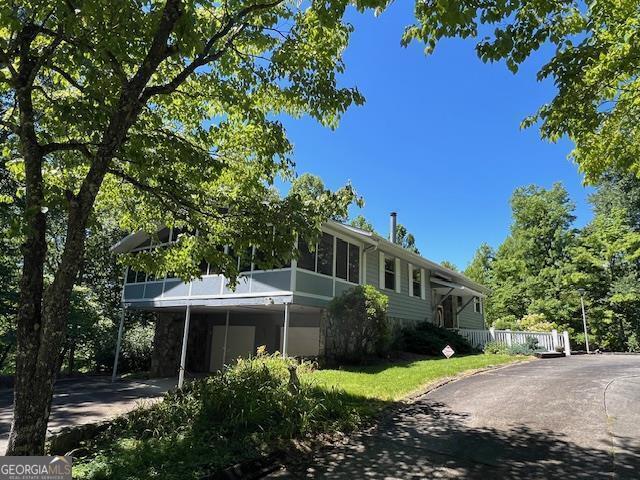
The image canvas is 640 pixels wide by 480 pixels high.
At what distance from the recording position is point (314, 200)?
7008 millimetres

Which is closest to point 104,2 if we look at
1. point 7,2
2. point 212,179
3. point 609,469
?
point 7,2

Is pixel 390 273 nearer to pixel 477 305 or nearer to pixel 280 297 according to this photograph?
pixel 280 297

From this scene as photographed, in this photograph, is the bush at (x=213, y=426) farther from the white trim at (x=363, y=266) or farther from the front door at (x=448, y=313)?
the front door at (x=448, y=313)

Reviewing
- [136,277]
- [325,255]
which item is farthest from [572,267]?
[136,277]

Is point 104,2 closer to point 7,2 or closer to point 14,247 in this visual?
point 7,2

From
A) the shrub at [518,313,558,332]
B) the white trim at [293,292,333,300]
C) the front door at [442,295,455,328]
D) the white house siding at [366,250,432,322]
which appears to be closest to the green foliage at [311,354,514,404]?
the white trim at [293,292,333,300]

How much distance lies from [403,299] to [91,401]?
40.5 ft

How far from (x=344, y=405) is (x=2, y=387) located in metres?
16.5

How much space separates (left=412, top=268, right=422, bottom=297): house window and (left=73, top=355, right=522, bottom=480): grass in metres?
12.4

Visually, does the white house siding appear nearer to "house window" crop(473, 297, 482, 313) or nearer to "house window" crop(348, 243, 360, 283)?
"house window" crop(348, 243, 360, 283)

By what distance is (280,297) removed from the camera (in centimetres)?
1371

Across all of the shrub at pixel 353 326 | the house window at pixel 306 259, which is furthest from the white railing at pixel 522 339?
the house window at pixel 306 259

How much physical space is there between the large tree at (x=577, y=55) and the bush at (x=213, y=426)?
5.23m

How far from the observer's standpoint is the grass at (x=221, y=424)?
507 cm
